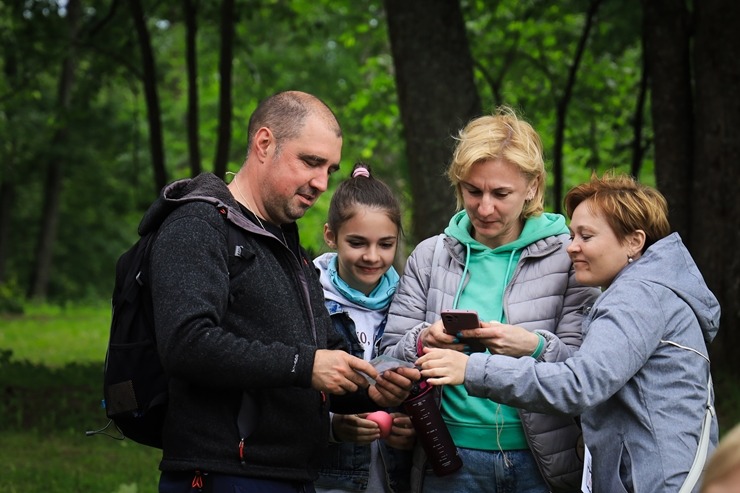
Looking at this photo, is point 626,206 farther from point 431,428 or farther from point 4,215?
point 4,215

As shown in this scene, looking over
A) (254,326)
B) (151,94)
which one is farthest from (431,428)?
(151,94)

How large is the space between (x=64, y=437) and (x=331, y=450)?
17.7ft

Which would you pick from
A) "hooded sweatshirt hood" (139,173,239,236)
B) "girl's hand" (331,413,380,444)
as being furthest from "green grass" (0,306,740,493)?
"hooded sweatshirt hood" (139,173,239,236)

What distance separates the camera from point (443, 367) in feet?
11.7

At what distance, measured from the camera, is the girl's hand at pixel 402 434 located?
409 cm

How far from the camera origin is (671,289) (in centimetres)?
362

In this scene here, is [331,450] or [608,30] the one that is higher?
[608,30]

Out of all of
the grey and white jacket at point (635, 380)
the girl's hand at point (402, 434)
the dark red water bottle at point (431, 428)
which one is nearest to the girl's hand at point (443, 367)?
the grey and white jacket at point (635, 380)

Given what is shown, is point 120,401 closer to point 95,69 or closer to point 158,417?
point 158,417

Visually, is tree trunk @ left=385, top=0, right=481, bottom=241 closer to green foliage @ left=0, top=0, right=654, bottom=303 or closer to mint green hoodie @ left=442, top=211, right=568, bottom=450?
green foliage @ left=0, top=0, right=654, bottom=303

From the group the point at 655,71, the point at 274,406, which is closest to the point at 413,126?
the point at 655,71

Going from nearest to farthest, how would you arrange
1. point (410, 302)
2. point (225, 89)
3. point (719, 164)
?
1. point (410, 302)
2. point (719, 164)
3. point (225, 89)

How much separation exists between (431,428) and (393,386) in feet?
→ 0.81

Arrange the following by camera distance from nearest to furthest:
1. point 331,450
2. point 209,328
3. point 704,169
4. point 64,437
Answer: point 209,328, point 331,450, point 64,437, point 704,169
